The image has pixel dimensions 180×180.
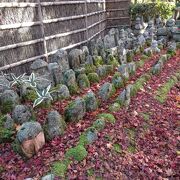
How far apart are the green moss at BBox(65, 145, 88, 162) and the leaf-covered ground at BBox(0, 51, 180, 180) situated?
3.3 inches

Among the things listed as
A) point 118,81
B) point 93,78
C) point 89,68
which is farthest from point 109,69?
point 118,81

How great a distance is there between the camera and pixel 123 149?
425 cm

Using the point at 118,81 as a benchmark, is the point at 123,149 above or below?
below

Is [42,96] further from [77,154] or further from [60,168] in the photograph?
[60,168]

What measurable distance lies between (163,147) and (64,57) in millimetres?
3007

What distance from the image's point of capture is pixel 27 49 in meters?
6.59

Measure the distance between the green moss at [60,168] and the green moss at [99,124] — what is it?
882mm

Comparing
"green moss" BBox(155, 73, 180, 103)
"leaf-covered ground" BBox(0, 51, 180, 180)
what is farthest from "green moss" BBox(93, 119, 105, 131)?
"green moss" BBox(155, 73, 180, 103)

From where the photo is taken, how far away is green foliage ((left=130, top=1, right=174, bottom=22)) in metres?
15.3

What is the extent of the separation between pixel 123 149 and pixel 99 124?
54 centimetres

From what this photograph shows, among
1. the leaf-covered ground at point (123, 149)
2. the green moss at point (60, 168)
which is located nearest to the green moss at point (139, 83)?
the leaf-covered ground at point (123, 149)

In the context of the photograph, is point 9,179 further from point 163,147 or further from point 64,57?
point 64,57

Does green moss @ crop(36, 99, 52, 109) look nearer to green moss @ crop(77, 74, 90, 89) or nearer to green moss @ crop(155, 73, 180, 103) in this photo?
green moss @ crop(77, 74, 90, 89)

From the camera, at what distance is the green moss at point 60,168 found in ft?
11.7
